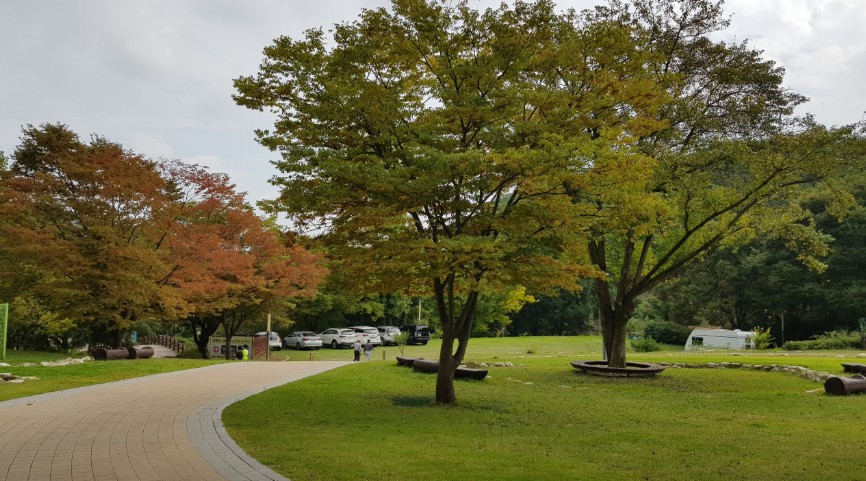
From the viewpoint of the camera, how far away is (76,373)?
17672mm

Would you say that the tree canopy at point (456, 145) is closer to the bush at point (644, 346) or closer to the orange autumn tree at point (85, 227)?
the orange autumn tree at point (85, 227)

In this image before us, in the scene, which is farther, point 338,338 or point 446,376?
point 338,338

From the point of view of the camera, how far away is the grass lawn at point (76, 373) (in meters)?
13.7

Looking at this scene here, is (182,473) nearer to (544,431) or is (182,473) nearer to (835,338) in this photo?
(544,431)

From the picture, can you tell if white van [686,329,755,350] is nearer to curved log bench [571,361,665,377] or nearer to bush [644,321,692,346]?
bush [644,321,692,346]

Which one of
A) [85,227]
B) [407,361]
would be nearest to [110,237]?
[85,227]

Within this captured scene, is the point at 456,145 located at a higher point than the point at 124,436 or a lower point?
higher

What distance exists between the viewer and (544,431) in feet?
31.4

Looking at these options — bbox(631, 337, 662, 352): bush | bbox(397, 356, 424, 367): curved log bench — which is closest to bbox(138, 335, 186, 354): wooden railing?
bbox(397, 356, 424, 367): curved log bench

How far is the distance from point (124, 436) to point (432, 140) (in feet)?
21.3

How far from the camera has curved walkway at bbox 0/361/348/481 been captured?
6480mm

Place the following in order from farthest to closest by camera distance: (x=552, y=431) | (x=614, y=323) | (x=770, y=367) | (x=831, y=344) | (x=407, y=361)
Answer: (x=831, y=344), (x=770, y=367), (x=407, y=361), (x=614, y=323), (x=552, y=431)

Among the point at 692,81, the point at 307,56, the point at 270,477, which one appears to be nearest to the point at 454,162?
the point at 307,56

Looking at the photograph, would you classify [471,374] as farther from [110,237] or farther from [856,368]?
[110,237]
